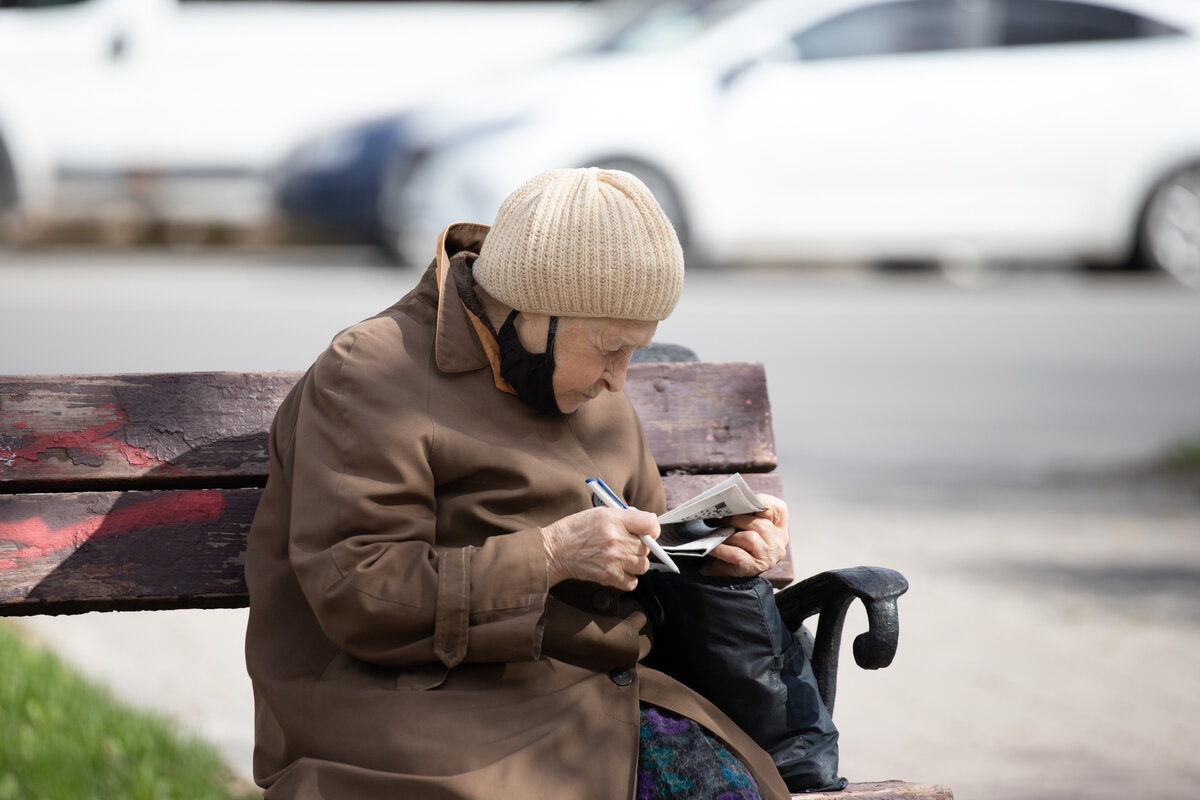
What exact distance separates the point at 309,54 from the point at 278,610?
1201cm

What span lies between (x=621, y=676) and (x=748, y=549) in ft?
0.99

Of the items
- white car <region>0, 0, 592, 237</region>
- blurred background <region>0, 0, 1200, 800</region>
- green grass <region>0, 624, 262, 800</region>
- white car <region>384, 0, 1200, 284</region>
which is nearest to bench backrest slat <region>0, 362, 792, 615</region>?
green grass <region>0, 624, 262, 800</region>

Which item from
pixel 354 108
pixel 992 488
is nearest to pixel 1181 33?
pixel 992 488

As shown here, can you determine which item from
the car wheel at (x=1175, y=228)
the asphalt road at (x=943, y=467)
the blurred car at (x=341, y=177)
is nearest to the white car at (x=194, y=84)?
the blurred car at (x=341, y=177)

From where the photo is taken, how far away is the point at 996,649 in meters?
5.14

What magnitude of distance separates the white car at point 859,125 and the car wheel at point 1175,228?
21 mm

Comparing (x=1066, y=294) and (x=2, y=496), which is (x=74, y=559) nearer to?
(x=2, y=496)

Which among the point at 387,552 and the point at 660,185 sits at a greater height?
the point at 387,552

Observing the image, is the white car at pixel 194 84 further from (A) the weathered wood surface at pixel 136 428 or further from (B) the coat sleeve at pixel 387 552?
(B) the coat sleeve at pixel 387 552

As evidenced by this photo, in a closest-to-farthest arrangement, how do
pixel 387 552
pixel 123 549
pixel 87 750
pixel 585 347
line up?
1. pixel 387 552
2. pixel 585 347
3. pixel 123 549
4. pixel 87 750

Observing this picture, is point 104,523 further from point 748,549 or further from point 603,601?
point 748,549

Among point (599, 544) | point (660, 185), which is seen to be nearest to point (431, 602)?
point (599, 544)

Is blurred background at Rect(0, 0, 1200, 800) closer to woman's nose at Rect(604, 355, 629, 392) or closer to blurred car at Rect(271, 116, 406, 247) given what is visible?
blurred car at Rect(271, 116, 406, 247)

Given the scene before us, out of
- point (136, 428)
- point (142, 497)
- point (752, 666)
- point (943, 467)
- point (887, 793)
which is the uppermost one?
point (136, 428)
